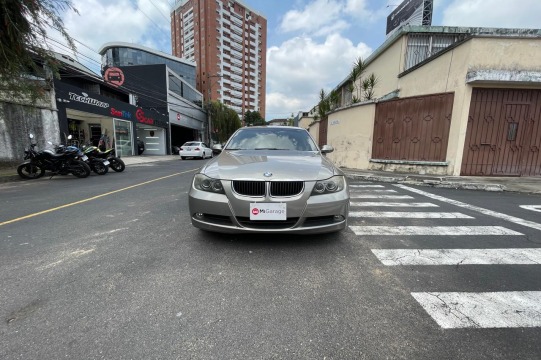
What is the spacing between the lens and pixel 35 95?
27.9ft

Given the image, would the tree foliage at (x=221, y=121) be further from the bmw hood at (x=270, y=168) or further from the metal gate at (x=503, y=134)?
the bmw hood at (x=270, y=168)

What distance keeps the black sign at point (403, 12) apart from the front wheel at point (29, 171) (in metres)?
23.4

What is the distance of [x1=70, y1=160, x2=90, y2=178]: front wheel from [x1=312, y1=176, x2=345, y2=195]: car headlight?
9.44m

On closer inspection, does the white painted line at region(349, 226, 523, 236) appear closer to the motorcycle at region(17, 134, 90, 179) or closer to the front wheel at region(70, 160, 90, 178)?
the front wheel at region(70, 160, 90, 178)

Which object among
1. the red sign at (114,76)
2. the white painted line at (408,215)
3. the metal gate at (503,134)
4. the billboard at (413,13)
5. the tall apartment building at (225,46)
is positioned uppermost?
the tall apartment building at (225,46)

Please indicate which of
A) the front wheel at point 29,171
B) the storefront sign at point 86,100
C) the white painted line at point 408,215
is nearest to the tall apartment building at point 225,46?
the storefront sign at point 86,100

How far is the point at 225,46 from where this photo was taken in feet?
230

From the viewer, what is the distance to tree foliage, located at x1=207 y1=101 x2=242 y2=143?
41.0 m

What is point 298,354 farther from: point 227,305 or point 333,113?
point 333,113

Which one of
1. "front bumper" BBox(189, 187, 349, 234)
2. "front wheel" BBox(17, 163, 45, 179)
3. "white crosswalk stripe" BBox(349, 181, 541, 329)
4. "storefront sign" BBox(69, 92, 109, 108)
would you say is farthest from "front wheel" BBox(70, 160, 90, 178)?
"white crosswalk stripe" BBox(349, 181, 541, 329)

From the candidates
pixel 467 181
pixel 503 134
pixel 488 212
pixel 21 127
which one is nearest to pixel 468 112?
pixel 503 134

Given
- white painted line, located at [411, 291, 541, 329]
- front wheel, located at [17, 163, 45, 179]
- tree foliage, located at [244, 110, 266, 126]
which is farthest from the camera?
tree foliage, located at [244, 110, 266, 126]

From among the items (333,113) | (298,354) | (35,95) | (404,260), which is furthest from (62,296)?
(333,113)

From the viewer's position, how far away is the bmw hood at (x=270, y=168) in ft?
8.96
